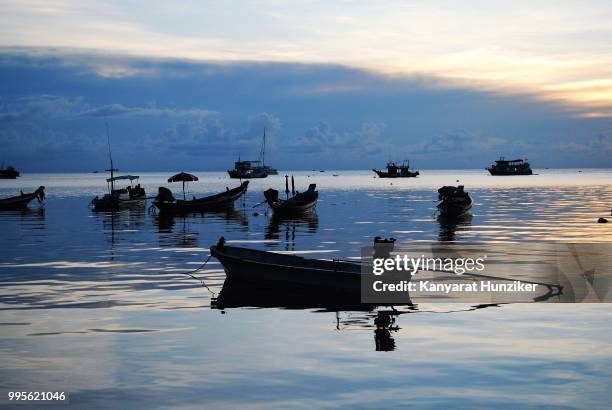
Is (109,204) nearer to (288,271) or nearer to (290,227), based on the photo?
(290,227)

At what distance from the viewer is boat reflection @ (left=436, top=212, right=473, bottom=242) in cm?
4916

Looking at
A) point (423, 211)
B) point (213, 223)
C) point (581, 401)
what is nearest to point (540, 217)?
point (423, 211)

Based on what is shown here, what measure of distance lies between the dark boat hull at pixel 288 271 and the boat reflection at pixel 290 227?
13.9m

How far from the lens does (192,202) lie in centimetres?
7344

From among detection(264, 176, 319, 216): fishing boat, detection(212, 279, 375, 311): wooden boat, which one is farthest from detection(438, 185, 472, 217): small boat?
detection(212, 279, 375, 311): wooden boat

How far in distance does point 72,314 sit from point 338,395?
10887 millimetres

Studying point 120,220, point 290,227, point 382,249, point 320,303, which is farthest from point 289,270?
point 120,220

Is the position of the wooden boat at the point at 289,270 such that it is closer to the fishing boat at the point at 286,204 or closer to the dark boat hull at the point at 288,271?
the dark boat hull at the point at 288,271

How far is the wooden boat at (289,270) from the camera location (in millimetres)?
25436

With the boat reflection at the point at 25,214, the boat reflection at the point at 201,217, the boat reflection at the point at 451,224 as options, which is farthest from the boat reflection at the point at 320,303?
the boat reflection at the point at 25,214

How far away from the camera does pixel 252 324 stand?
21.5 m

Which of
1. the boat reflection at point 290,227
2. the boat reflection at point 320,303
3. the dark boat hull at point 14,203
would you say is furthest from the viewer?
the dark boat hull at point 14,203

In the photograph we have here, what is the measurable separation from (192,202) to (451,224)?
1049 inches

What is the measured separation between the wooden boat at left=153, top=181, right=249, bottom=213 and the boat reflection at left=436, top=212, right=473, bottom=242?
76.2 feet
